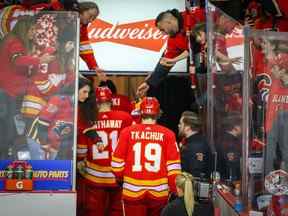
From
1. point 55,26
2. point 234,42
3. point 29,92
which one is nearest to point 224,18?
point 234,42

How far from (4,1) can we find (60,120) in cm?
122

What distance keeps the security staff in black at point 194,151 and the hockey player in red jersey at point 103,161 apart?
642 millimetres

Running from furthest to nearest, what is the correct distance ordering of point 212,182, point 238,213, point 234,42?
point 212,182 < point 234,42 < point 238,213

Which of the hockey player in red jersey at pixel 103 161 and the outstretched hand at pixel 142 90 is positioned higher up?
the outstretched hand at pixel 142 90

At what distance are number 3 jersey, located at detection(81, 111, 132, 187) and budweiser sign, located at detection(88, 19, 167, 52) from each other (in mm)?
1313

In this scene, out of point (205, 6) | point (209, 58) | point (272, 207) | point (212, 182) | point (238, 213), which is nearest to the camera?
point (272, 207)

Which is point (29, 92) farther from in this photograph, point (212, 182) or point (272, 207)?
point (272, 207)

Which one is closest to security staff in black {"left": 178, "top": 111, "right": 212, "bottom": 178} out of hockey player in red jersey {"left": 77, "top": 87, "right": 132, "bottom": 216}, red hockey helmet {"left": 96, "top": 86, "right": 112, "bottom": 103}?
hockey player in red jersey {"left": 77, "top": 87, "right": 132, "bottom": 216}

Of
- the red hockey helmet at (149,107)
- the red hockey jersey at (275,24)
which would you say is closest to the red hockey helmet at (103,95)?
the red hockey helmet at (149,107)

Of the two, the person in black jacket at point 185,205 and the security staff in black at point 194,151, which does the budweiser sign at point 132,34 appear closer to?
the security staff in black at point 194,151

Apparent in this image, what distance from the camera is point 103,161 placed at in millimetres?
5535

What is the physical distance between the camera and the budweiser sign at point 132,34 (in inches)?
257

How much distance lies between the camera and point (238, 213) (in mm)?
3516

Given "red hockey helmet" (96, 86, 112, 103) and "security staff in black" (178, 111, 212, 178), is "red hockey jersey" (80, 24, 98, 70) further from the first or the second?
"security staff in black" (178, 111, 212, 178)
